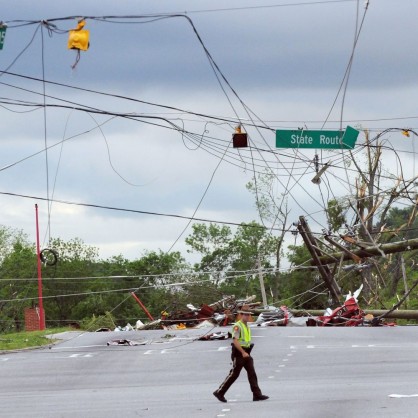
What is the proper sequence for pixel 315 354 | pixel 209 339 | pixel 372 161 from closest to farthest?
pixel 315 354, pixel 209 339, pixel 372 161

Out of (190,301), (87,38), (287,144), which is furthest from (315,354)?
(190,301)

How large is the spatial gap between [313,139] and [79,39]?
6585mm

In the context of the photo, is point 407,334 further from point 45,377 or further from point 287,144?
point 287,144

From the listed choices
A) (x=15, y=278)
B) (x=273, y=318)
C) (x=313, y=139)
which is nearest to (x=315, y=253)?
(x=273, y=318)

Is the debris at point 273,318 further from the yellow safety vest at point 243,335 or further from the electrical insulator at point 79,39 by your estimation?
the electrical insulator at point 79,39

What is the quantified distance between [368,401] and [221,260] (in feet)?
314

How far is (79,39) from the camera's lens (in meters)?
20.9

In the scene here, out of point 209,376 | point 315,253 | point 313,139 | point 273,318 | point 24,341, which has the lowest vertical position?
point 209,376

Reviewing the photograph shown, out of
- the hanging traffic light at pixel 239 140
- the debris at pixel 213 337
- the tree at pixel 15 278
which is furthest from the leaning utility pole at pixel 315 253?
the tree at pixel 15 278

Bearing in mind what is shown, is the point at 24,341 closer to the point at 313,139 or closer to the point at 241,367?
the point at 313,139

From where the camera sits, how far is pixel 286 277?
102812 millimetres

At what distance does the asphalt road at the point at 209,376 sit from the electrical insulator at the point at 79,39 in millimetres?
6105

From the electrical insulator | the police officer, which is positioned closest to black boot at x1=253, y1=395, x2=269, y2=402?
the police officer

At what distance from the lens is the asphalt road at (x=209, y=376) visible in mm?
21031
